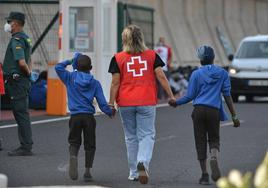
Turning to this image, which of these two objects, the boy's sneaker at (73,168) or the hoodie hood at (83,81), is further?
the hoodie hood at (83,81)

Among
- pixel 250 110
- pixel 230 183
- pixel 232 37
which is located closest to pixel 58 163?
pixel 230 183

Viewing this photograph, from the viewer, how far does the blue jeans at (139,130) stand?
29.2 feet

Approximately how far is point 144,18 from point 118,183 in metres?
16.9

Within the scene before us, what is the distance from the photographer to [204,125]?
29.4 ft

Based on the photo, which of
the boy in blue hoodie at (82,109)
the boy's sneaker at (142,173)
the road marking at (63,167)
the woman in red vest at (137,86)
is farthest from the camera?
the road marking at (63,167)

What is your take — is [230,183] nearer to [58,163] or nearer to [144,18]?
[58,163]

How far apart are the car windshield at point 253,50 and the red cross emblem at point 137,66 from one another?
16.3 m

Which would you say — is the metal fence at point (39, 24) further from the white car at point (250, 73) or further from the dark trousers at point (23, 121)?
the dark trousers at point (23, 121)

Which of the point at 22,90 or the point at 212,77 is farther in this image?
the point at 22,90

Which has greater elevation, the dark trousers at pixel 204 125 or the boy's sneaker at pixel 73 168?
the dark trousers at pixel 204 125

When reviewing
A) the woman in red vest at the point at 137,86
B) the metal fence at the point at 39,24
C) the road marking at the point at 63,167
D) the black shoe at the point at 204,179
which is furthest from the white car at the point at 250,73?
the woman in red vest at the point at 137,86

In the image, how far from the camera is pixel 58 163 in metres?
10.8

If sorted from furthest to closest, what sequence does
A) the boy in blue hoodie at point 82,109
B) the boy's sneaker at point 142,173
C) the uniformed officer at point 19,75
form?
the uniformed officer at point 19,75, the boy in blue hoodie at point 82,109, the boy's sneaker at point 142,173

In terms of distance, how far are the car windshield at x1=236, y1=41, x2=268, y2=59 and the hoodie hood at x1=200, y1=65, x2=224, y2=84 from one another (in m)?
16.0
